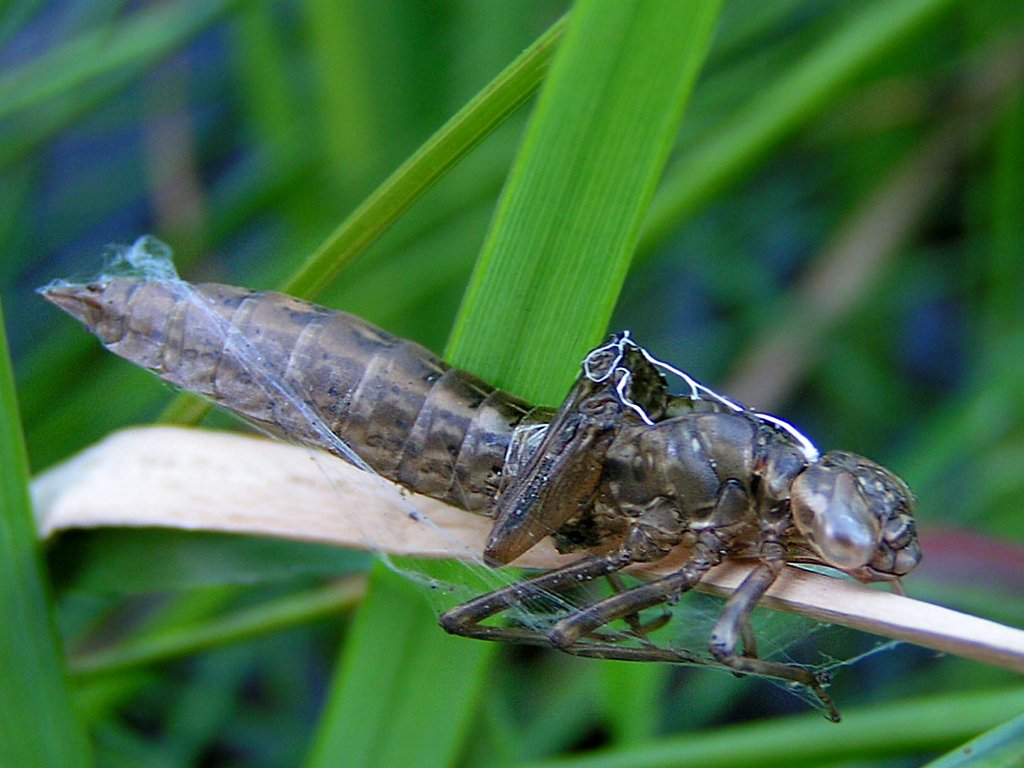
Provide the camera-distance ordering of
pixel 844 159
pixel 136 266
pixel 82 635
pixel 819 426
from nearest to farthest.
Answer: pixel 136 266
pixel 82 635
pixel 819 426
pixel 844 159

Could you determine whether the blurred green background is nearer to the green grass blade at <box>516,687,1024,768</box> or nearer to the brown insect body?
the green grass blade at <box>516,687,1024,768</box>

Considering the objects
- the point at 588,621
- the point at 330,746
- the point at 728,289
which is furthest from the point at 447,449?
the point at 728,289

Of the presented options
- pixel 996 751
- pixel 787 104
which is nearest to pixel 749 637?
pixel 996 751

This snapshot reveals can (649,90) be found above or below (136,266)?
above

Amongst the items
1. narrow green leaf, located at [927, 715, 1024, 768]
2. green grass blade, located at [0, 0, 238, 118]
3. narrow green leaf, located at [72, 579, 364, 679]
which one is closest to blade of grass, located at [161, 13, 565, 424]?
narrow green leaf, located at [72, 579, 364, 679]

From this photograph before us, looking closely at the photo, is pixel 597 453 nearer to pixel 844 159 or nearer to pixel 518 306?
pixel 518 306

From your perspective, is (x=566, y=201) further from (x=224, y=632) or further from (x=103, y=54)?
(x=103, y=54)
